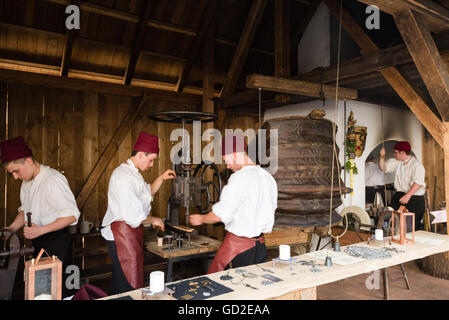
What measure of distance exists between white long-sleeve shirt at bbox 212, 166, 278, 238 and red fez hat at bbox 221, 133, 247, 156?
228 mm

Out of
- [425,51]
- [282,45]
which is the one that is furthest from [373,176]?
[425,51]

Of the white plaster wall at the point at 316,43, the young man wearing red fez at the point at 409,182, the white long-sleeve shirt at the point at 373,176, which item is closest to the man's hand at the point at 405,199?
the young man wearing red fez at the point at 409,182

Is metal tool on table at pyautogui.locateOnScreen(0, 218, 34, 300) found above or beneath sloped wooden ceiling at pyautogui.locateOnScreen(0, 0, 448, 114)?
beneath

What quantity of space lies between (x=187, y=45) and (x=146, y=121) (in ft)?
5.96

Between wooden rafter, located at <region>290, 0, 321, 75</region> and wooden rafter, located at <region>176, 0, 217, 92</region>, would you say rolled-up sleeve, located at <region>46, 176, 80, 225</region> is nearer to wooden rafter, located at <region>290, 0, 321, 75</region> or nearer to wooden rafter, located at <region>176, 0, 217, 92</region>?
wooden rafter, located at <region>176, 0, 217, 92</region>

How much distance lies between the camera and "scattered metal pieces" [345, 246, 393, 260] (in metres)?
3.10

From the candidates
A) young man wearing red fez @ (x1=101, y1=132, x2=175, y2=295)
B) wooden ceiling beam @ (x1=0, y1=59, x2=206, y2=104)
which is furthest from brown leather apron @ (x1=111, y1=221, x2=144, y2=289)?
wooden ceiling beam @ (x1=0, y1=59, x2=206, y2=104)

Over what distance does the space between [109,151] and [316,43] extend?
468cm

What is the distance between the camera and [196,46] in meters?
6.98

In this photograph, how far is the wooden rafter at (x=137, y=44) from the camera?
605 centimetres

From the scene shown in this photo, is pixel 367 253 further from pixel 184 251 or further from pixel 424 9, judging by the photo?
pixel 424 9

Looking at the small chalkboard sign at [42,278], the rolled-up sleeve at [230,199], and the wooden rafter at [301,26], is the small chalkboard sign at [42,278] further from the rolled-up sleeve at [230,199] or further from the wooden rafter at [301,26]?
the wooden rafter at [301,26]
